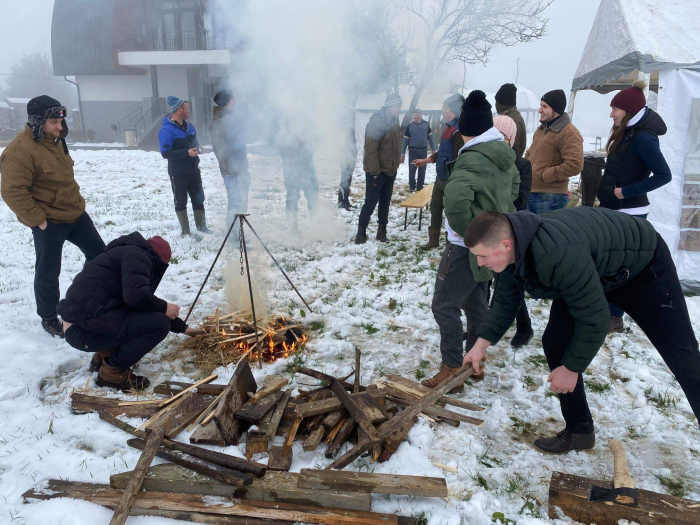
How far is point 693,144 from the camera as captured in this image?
17.1 feet

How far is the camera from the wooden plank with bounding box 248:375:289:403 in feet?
10.3

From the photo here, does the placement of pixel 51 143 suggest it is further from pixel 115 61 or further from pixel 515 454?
pixel 115 61

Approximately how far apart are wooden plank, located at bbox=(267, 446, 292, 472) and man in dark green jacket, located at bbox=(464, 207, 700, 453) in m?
1.22

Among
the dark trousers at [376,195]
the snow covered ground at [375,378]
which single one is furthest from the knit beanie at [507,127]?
the dark trousers at [376,195]

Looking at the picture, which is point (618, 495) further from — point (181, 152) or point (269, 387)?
point (181, 152)

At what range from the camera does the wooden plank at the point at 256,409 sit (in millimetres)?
2896

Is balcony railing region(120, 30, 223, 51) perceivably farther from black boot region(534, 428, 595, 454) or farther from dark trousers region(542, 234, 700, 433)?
black boot region(534, 428, 595, 454)

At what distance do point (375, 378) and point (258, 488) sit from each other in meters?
1.44

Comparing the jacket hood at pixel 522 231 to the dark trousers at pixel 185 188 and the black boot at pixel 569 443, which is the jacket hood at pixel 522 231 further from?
the dark trousers at pixel 185 188

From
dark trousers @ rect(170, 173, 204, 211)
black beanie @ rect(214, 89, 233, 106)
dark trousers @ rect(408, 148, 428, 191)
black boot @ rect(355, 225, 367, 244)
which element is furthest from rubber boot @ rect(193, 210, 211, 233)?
dark trousers @ rect(408, 148, 428, 191)

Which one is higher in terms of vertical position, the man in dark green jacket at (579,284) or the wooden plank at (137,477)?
the man in dark green jacket at (579,284)

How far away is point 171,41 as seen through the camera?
14.9 metres

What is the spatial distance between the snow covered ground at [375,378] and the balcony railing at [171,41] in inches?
171

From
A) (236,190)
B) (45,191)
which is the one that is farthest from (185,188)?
(45,191)
